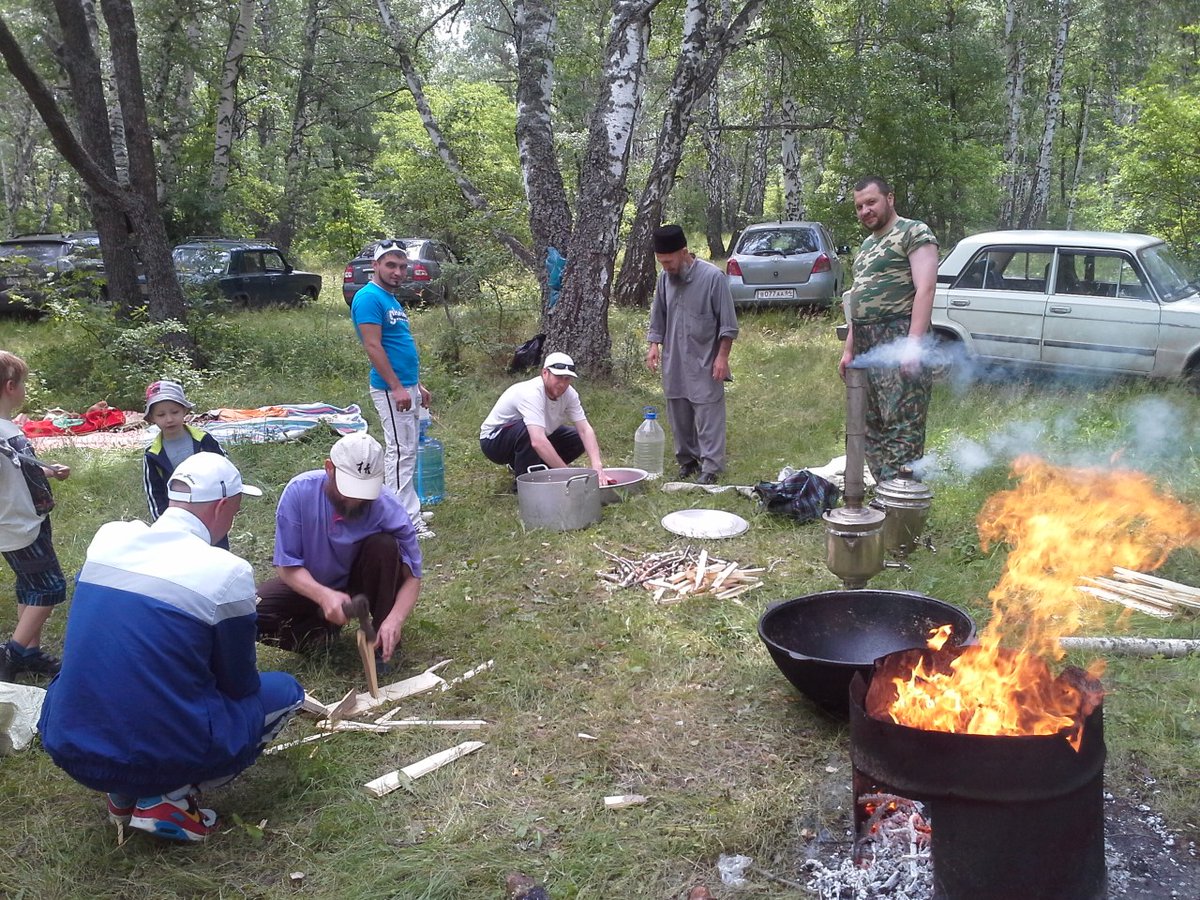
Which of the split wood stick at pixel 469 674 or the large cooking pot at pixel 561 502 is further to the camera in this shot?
the large cooking pot at pixel 561 502

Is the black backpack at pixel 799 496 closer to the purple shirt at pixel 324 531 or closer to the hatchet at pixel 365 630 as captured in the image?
the purple shirt at pixel 324 531

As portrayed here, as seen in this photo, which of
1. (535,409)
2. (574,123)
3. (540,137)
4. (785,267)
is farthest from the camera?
(574,123)

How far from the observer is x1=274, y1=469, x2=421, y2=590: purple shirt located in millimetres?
3779

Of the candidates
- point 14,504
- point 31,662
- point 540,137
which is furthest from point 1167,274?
point 31,662

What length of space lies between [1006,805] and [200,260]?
15.2m

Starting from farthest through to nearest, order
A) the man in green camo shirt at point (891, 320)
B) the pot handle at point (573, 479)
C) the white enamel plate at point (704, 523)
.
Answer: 1. the pot handle at point (573, 479)
2. the white enamel plate at point (704, 523)
3. the man in green camo shirt at point (891, 320)

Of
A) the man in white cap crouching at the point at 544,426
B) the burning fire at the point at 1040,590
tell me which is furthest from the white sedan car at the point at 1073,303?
the man in white cap crouching at the point at 544,426

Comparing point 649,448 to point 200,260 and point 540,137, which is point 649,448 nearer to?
point 540,137

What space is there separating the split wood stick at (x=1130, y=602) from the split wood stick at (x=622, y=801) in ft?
9.11

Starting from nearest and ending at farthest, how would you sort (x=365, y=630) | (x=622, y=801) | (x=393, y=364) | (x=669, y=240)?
(x=622, y=801) → (x=365, y=630) → (x=393, y=364) → (x=669, y=240)

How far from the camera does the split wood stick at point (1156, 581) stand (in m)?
4.39

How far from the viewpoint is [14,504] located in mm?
3797

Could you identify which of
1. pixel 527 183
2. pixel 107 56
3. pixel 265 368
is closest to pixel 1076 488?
pixel 527 183

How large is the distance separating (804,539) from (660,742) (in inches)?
92.7
